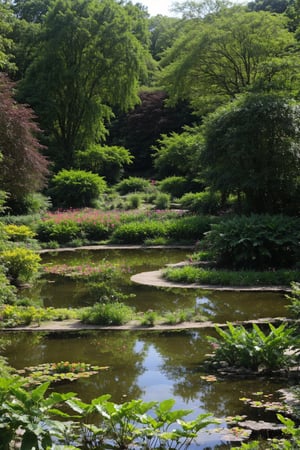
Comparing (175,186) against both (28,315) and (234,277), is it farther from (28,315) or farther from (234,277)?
(28,315)

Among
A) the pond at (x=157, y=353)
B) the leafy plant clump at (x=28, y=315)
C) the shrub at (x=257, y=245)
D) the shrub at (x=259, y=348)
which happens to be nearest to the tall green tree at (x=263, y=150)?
the shrub at (x=257, y=245)

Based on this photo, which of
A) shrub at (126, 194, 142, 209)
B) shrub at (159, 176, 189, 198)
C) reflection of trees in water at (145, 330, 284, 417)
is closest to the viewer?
reflection of trees in water at (145, 330, 284, 417)

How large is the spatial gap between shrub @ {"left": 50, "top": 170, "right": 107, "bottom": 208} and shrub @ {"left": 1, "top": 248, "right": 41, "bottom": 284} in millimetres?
13156

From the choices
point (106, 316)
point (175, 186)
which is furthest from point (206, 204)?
point (106, 316)

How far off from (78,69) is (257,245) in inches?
885

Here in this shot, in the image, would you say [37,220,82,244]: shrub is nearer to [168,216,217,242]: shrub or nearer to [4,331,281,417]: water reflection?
[168,216,217,242]: shrub

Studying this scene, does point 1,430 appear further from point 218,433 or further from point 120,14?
point 120,14

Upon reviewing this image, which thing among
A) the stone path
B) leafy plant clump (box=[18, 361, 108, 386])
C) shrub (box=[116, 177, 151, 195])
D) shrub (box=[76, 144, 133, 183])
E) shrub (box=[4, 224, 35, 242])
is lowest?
the stone path

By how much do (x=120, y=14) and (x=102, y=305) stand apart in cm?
2721

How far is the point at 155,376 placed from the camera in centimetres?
706

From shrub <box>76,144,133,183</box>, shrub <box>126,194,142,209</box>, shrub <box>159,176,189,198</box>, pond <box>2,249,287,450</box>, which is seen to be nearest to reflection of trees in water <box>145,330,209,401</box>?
pond <box>2,249,287,450</box>

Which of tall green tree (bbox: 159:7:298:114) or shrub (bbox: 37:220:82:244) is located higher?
tall green tree (bbox: 159:7:298:114)

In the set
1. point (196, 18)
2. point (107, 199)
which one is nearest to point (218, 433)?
point (107, 199)

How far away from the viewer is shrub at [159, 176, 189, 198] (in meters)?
27.6
